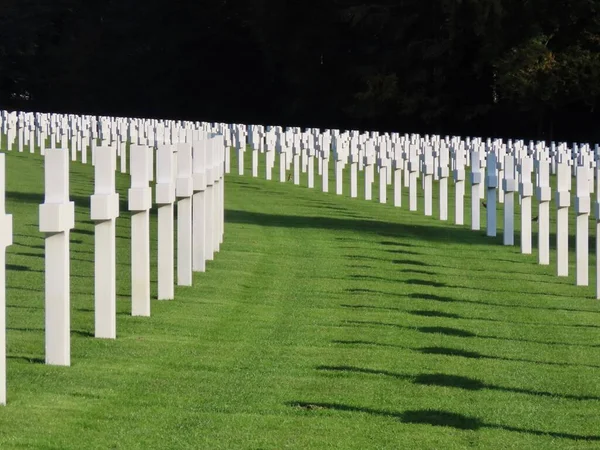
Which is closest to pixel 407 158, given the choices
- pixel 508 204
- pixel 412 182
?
pixel 412 182

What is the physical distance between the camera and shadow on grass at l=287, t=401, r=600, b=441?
7.74 metres

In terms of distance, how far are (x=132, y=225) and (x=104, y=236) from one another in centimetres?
125

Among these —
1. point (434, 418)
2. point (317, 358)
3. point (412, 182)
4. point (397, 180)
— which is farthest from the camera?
point (397, 180)

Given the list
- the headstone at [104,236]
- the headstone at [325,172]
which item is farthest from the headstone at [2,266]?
the headstone at [325,172]

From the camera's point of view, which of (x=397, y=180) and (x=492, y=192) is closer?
(x=492, y=192)

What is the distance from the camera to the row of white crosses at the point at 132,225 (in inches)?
344

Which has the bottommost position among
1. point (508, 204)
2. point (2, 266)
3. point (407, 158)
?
point (508, 204)

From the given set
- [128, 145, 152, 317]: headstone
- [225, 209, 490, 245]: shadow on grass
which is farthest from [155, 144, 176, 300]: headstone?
[225, 209, 490, 245]: shadow on grass

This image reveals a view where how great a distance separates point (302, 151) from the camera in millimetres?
34844

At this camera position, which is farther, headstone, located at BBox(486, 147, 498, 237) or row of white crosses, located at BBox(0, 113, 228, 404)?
headstone, located at BBox(486, 147, 498, 237)

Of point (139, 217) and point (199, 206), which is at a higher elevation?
point (139, 217)

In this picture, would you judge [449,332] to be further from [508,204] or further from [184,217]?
[508,204]

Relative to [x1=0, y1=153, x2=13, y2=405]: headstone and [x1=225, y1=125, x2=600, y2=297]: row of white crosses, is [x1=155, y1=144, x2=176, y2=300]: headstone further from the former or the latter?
[x1=225, y1=125, x2=600, y2=297]: row of white crosses

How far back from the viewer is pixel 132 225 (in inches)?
437
